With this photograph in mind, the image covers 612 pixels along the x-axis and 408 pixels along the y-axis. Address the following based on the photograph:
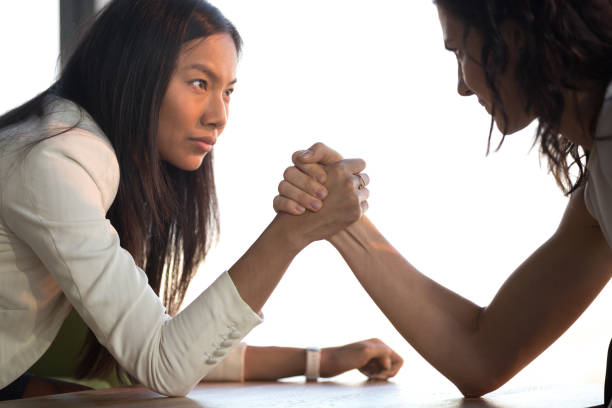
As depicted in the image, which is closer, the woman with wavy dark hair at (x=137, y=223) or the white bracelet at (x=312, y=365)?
the woman with wavy dark hair at (x=137, y=223)

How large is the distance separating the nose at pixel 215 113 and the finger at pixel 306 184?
0.75ft

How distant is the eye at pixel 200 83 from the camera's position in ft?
4.44

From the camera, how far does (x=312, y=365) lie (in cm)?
136

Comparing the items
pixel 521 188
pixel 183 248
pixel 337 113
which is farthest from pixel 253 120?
pixel 183 248

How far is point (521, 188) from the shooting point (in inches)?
94.2

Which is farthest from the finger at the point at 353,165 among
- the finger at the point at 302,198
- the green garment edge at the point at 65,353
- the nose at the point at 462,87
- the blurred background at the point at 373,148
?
the blurred background at the point at 373,148

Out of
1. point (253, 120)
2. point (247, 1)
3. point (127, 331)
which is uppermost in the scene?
point (247, 1)

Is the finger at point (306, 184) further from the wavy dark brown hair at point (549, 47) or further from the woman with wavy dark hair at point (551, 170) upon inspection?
the wavy dark brown hair at point (549, 47)

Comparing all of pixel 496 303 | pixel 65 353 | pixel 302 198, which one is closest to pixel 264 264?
pixel 302 198

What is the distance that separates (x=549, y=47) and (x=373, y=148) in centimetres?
166

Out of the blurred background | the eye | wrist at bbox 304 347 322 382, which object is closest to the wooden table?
wrist at bbox 304 347 322 382

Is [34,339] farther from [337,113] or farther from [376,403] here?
[337,113]

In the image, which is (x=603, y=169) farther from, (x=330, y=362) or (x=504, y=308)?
(x=330, y=362)

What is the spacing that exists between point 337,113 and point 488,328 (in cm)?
152
